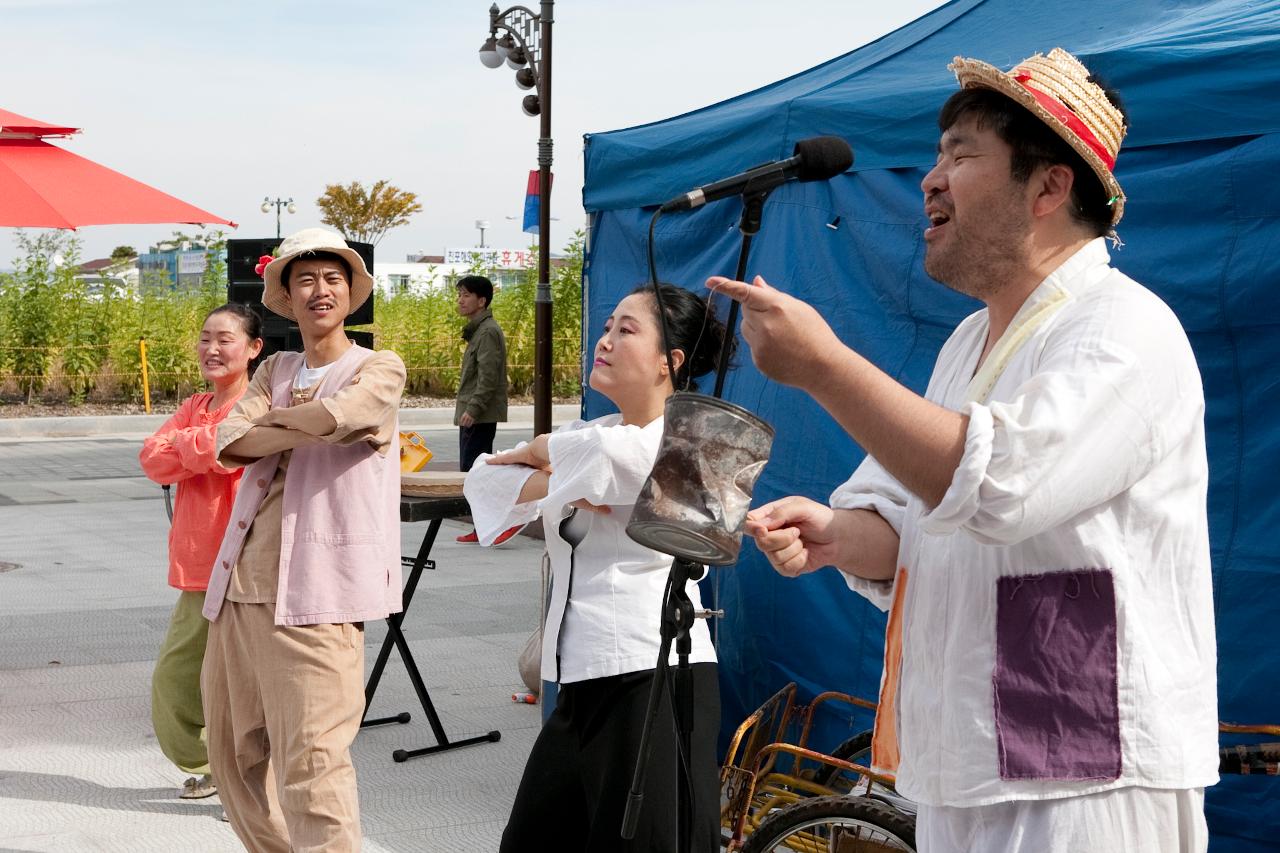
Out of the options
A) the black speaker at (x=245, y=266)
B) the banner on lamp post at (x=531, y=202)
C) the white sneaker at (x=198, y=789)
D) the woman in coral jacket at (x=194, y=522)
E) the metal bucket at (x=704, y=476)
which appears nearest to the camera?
the metal bucket at (x=704, y=476)

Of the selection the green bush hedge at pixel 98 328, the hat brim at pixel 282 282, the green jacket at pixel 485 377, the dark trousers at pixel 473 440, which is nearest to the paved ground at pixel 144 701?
the dark trousers at pixel 473 440

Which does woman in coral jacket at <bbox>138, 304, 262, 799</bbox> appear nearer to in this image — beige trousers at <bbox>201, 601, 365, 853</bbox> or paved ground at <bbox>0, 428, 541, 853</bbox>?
paved ground at <bbox>0, 428, 541, 853</bbox>

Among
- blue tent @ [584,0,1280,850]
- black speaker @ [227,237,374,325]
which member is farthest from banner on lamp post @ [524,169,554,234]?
blue tent @ [584,0,1280,850]

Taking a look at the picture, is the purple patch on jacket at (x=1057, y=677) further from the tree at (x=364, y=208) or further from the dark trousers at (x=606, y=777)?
the tree at (x=364, y=208)

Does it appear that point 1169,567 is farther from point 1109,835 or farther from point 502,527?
point 502,527

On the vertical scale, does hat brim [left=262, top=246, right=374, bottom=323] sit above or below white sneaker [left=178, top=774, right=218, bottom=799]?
above

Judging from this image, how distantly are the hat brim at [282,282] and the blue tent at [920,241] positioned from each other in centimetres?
133

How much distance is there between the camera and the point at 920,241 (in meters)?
4.11

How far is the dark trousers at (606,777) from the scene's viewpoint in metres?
2.82

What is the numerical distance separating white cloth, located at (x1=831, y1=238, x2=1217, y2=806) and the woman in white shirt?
1.10 m

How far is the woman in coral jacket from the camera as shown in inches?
178

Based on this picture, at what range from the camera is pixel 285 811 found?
11.6ft

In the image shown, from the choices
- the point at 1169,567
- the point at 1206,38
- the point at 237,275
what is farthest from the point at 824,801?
the point at 237,275

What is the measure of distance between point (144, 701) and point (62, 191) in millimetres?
2279
